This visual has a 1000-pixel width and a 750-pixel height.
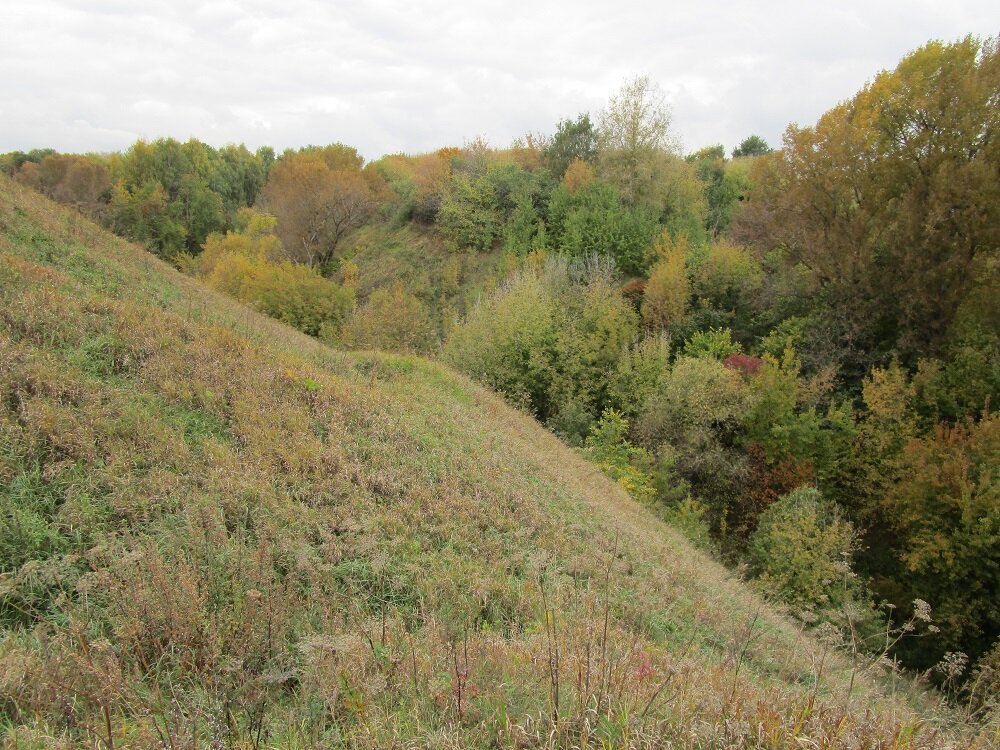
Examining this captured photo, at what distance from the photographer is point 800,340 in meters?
17.4

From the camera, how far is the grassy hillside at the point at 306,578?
8.98 ft

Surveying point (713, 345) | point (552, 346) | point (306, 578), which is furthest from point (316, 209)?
point (306, 578)

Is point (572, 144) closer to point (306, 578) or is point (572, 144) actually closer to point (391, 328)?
point (391, 328)

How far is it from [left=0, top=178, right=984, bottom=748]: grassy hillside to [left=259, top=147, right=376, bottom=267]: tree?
2616cm

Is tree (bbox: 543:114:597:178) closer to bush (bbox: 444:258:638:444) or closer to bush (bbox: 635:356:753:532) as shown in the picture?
bush (bbox: 444:258:638:444)

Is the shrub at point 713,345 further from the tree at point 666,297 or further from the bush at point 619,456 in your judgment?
the bush at point 619,456

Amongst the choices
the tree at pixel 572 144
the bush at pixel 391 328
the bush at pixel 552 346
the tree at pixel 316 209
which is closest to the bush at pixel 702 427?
the bush at pixel 552 346

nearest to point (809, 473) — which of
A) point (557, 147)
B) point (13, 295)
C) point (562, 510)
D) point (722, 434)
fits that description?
point (722, 434)

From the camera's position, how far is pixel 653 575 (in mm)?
6621

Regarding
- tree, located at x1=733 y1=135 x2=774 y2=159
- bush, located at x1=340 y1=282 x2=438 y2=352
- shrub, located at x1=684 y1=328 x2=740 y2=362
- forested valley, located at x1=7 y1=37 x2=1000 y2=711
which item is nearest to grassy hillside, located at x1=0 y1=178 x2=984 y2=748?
forested valley, located at x1=7 y1=37 x2=1000 y2=711

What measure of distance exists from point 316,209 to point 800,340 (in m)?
29.0

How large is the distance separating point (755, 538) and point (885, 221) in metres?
9.98

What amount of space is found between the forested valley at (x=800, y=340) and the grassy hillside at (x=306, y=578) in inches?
32.1

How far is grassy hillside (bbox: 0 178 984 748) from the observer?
2738mm
